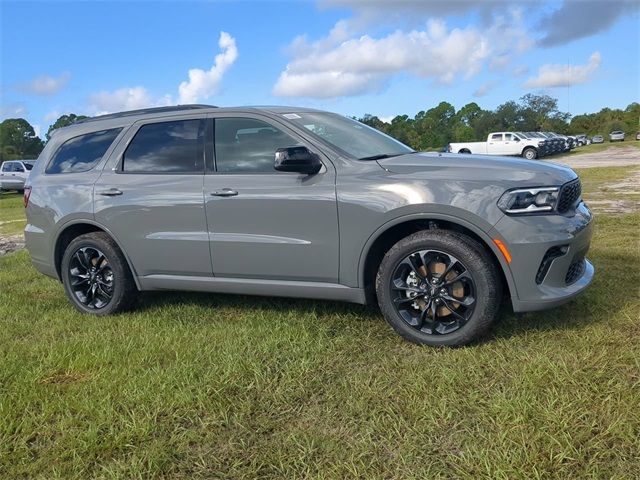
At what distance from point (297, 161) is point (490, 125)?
82.3 meters

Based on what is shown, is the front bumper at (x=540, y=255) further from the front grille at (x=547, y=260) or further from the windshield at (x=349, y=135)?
the windshield at (x=349, y=135)

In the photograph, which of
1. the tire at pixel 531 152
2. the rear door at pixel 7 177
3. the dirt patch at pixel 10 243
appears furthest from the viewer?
the tire at pixel 531 152

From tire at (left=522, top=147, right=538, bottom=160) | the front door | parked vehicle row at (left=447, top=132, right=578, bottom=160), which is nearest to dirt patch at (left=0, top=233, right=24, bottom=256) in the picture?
the front door

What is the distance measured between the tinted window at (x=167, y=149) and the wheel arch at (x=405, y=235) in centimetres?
156

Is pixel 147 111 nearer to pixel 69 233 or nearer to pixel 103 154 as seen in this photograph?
pixel 103 154

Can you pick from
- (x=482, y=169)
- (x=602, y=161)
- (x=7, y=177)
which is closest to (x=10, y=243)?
(x=482, y=169)

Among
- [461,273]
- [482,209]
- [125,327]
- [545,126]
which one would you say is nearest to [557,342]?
[461,273]

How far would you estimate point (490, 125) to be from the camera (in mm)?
81188

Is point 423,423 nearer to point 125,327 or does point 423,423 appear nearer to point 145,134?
point 125,327

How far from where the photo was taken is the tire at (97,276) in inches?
197

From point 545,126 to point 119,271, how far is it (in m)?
85.7

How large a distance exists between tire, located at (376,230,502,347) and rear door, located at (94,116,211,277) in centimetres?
151

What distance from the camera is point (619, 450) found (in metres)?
2.58

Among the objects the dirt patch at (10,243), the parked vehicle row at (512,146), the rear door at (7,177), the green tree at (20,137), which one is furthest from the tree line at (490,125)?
the dirt patch at (10,243)
